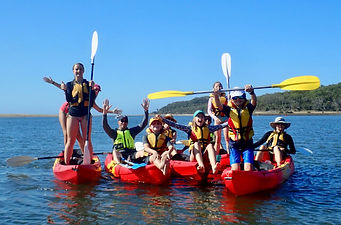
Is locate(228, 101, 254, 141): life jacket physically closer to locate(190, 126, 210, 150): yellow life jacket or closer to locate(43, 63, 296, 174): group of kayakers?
locate(43, 63, 296, 174): group of kayakers

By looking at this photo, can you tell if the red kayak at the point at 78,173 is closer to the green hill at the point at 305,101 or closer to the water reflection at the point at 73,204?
the water reflection at the point at 73,204

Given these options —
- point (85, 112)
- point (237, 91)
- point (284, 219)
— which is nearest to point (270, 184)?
point (284, 219)

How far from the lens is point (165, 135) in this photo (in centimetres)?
Answer: 762

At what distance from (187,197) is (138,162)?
1.62 meters

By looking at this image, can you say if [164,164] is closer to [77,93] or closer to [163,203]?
[163,203]

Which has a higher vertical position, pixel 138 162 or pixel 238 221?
pixel 138 162

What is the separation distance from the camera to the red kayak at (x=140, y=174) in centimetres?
704

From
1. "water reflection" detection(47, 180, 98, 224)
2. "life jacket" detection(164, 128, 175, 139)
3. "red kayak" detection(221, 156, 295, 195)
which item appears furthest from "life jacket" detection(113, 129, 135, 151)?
"red kayak" detection(221, 156, 295, 195)

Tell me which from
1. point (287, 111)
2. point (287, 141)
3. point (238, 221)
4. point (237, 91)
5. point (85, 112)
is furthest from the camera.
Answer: point (287, 111)

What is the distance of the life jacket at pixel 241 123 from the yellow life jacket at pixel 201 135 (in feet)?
4.07

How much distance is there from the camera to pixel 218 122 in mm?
8531

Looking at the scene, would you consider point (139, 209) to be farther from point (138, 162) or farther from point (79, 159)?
point (79, 159)

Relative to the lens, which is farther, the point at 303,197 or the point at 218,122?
the point at 218,122

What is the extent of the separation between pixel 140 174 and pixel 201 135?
1.47 m
